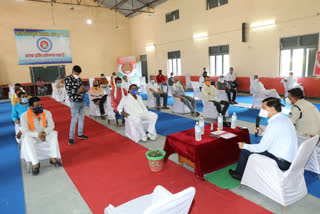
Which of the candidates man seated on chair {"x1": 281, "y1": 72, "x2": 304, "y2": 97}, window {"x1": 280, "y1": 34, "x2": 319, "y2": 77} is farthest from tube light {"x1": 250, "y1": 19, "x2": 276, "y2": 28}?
man seated on chair {"x1": 281, "y1": 72, "x2": 304, "y2": 97}

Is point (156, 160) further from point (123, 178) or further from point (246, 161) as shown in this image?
point (246, 161)

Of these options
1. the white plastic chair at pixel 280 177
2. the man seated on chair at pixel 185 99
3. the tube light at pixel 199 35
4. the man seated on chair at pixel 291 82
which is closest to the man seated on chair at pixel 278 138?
the white plastic chair at pixel 280 177

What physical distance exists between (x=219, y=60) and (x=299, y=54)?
13.3 ft

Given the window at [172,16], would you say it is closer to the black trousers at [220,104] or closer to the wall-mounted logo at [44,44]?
the wall-mounted logo at [44,44]

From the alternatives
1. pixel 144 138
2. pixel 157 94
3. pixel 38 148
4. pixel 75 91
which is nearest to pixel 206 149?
pixel 144 138

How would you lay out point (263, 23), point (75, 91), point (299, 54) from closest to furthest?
point (75, 91) → point (299, 54) → point (263, 23)

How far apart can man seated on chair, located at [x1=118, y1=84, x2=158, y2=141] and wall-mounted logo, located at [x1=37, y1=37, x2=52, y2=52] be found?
13.5m

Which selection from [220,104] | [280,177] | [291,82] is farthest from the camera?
[291,82]

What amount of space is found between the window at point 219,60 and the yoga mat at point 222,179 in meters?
9.63

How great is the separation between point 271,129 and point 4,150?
5.16 meters

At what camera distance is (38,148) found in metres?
3.70

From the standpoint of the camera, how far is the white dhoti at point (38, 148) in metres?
3.50

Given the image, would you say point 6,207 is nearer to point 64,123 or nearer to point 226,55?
point 64,123

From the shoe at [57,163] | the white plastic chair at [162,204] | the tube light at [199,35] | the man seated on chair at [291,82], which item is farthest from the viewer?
the tube light at [199,35]
